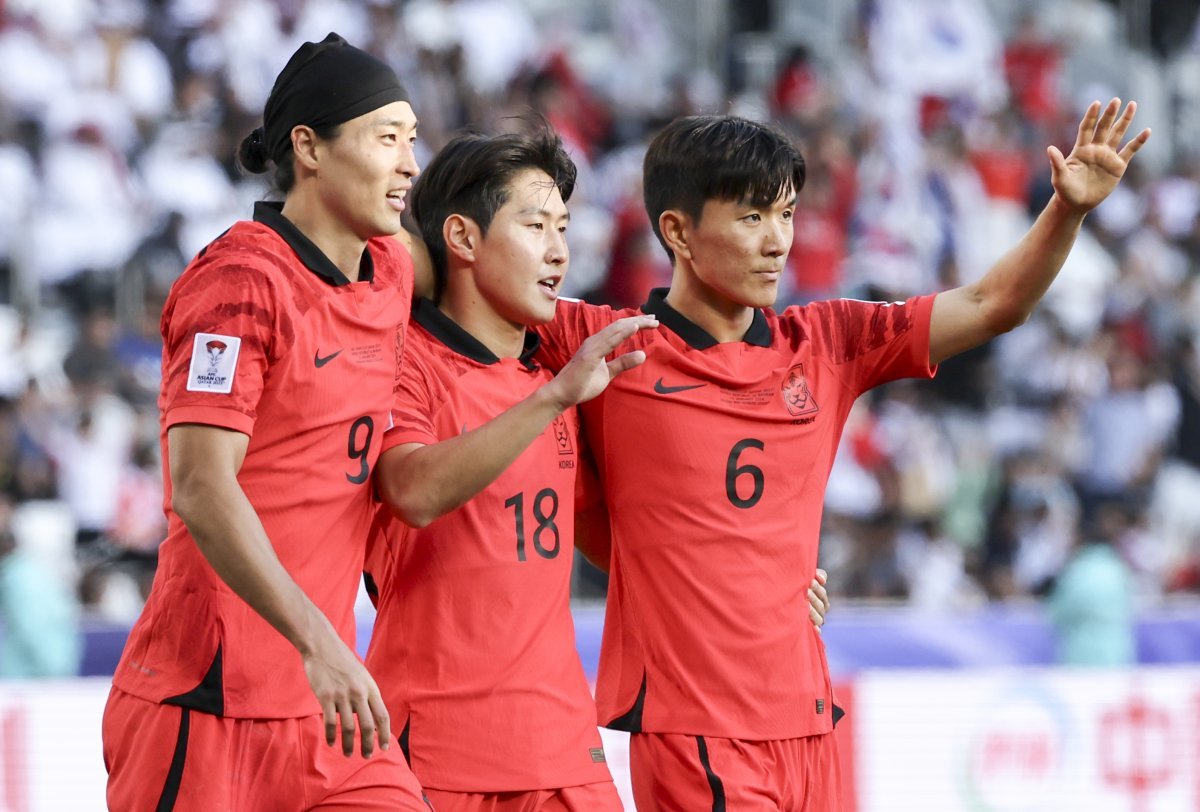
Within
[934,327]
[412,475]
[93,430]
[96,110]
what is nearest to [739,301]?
[934,327]

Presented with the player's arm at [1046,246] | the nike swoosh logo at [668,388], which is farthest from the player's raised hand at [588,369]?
the player's arm at [1046,246]

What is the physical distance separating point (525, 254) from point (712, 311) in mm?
515

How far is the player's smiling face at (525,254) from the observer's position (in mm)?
4469

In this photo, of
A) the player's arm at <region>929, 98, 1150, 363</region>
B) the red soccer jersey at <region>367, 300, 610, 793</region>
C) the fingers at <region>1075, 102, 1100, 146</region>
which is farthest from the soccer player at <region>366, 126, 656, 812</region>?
the fingers at <region>1075, 102, 1100, 146</region>

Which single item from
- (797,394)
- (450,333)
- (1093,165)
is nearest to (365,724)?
(450,333)

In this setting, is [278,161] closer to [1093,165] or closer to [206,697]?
[206,697]

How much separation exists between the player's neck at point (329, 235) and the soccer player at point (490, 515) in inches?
12.9

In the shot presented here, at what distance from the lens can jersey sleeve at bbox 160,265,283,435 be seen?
12.3 feet

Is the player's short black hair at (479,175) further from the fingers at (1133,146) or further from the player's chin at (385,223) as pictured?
the fingers at (1133,146)

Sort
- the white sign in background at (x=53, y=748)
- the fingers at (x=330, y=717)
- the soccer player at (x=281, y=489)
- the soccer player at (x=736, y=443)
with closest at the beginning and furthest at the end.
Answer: the fingers at (x=330, y=717), the soccer player at (x=281, y=489), the soccer player at (x=736, y=443), the white sign in background at (x=53, y=748)

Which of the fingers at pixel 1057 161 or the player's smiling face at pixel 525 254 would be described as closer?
the fingers at pixel 1057 161

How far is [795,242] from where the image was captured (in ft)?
43.7

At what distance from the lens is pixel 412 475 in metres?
4.09

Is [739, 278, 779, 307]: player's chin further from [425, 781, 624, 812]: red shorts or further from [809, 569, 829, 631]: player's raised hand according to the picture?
[425, 781, 624, 812]: red shorts
